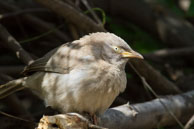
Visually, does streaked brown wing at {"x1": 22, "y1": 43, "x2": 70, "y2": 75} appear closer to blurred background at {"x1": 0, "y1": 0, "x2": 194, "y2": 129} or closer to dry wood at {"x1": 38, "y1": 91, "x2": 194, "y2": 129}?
dry wood at {"x1": 38, "y1": 91, "x2": 194, "y2": 129}

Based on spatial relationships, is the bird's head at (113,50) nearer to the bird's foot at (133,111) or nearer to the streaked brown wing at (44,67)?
the streaked brown wing at (44,67)

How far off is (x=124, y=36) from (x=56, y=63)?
221 centimetres

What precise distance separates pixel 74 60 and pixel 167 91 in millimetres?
1987

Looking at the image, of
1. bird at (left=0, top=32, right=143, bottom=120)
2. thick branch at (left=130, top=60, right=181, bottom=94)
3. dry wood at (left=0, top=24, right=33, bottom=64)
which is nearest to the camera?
Result: bird at (left=0, top=32, right=143, bottom=120)

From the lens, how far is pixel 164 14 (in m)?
6.76

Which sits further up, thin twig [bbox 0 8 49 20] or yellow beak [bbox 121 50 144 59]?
thin twig [bbox 0 8 49 20]

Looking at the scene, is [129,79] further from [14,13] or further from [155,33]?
[14,13]

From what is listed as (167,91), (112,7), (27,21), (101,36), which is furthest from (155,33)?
(101,36)

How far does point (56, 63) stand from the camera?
422 centimetres

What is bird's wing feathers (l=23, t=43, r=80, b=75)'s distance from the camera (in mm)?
4133

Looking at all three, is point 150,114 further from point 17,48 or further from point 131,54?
point 17,48

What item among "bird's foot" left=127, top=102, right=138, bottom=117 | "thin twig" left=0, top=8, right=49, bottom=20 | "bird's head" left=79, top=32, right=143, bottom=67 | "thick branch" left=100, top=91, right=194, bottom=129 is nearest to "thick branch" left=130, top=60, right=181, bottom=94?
"thick branch" left=100, top=91, right=194, bottom=129

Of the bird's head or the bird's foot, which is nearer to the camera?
the bird's head

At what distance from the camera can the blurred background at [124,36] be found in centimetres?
552
